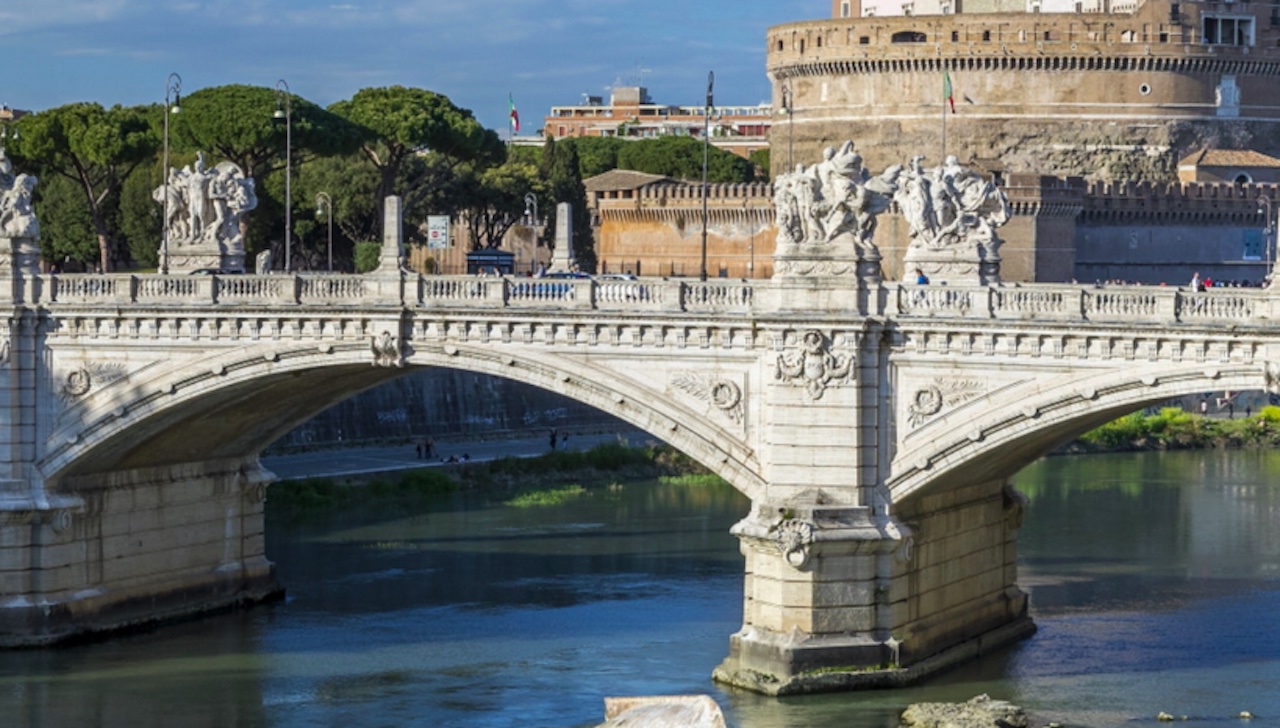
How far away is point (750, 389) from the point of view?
32906mm

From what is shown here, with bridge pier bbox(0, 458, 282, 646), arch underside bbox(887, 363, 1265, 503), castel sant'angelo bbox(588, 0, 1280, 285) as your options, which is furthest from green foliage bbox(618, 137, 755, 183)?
arch underside bbox(887, 363, 1265, 503)

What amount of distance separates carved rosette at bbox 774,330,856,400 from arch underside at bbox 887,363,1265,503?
1171mm

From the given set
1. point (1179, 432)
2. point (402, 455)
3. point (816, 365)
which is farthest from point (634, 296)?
point (1179, 432)

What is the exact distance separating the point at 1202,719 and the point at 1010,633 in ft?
17.1

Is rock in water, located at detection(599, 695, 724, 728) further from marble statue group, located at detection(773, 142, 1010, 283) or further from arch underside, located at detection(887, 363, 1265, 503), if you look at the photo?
marble statue group, located at detection(773, 142, 1010, 283)

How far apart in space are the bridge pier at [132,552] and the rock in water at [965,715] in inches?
501

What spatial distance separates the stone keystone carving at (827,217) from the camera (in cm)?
3225

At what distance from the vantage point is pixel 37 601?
3697cm

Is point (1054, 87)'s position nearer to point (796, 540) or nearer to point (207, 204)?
point (207, 204)

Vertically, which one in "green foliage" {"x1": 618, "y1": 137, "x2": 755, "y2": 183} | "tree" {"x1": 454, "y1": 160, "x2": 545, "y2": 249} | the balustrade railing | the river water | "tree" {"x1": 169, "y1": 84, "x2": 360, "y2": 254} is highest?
"green foliage" {"x1": 618, "y1": 137, "x2": 755, "y2": 183}

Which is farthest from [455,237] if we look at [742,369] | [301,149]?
[742,369]

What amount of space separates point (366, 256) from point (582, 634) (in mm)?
28437

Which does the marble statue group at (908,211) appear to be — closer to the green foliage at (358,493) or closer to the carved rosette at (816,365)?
the carved rosette at (816,365)

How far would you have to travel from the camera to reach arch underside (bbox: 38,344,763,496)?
33.4m
